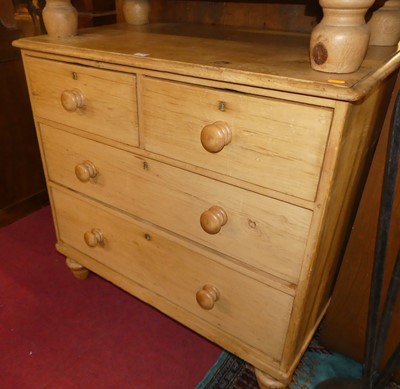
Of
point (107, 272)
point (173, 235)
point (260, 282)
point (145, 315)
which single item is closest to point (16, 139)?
point (107, 272)

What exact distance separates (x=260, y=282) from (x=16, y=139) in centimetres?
146

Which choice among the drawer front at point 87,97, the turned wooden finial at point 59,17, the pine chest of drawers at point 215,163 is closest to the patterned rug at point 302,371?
the pine chest of drawers at point 215,163

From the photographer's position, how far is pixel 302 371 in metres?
1.25

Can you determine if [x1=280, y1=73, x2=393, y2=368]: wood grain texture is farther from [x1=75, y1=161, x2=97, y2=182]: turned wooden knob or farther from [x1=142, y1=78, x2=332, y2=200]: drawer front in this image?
[x1=75, y1=161, x2=97, y2=182]: turned wooden knob

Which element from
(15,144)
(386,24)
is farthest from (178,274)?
(15,144)

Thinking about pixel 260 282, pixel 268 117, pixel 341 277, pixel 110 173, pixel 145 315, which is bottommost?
pixel 145 315

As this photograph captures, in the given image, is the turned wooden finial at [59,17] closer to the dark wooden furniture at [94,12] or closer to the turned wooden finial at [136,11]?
the turned wooden finial at [136,11]

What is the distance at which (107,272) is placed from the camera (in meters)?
1.35

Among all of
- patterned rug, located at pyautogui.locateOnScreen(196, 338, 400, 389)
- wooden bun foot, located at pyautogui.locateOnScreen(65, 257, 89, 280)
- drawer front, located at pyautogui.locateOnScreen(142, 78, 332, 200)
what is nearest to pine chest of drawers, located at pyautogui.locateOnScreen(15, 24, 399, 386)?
drawer front, located at pyautogui.locateOnScreen(142, 78, 332, 200)

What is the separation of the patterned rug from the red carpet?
0.11 feet

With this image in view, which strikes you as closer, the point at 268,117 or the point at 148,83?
the point at 268,117

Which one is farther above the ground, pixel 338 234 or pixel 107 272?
pixel 338 234

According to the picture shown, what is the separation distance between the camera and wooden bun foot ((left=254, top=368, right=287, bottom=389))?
1078 millimetres

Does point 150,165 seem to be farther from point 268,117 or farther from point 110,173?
point 268,117
